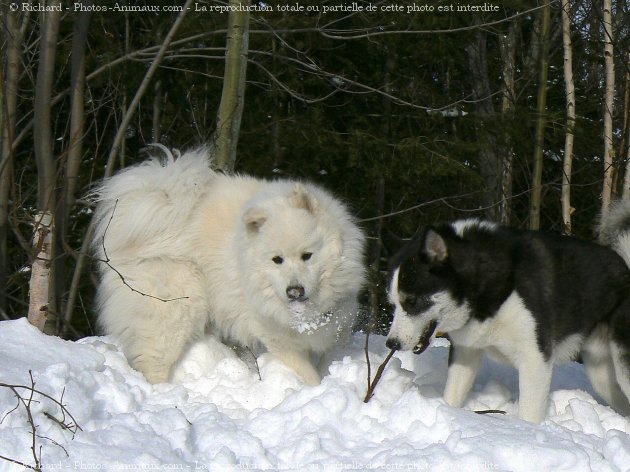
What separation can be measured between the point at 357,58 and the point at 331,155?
1998 millimetres

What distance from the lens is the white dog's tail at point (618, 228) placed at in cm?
486

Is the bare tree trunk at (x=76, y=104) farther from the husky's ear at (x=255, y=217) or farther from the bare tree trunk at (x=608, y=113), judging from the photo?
the bare tree trunk at (x=608, y=113)

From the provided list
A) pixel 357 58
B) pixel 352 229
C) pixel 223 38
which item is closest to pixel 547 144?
pixel 357 58

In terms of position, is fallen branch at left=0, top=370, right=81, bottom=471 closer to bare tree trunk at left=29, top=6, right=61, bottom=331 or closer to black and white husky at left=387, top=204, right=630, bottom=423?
black and white husky at left=387, top=204, right=630, bottom=423

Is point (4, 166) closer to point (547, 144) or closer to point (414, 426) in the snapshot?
point (414, 426)

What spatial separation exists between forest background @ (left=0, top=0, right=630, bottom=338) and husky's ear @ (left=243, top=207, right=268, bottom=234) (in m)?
3.02

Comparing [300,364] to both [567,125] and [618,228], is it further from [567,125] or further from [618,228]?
[567,125]

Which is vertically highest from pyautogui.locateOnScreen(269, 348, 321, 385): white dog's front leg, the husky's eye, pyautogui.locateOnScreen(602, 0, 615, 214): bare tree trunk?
pyautogui.locateOnScreen(602, 0, 615, 214): bare tree trunk

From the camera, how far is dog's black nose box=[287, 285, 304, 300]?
17.1ft

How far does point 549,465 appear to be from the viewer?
3480 millimetres

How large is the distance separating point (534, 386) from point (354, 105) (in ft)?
26.2

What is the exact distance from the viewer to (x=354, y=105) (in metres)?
11.8

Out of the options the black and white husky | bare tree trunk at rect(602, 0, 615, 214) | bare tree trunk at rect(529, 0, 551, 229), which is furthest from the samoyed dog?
bare tree trunk at rect(529, 0, 551, 229)

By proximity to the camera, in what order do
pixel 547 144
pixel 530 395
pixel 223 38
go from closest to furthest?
pixel 530 395 < pixel 223 38 < pixel 547 144
